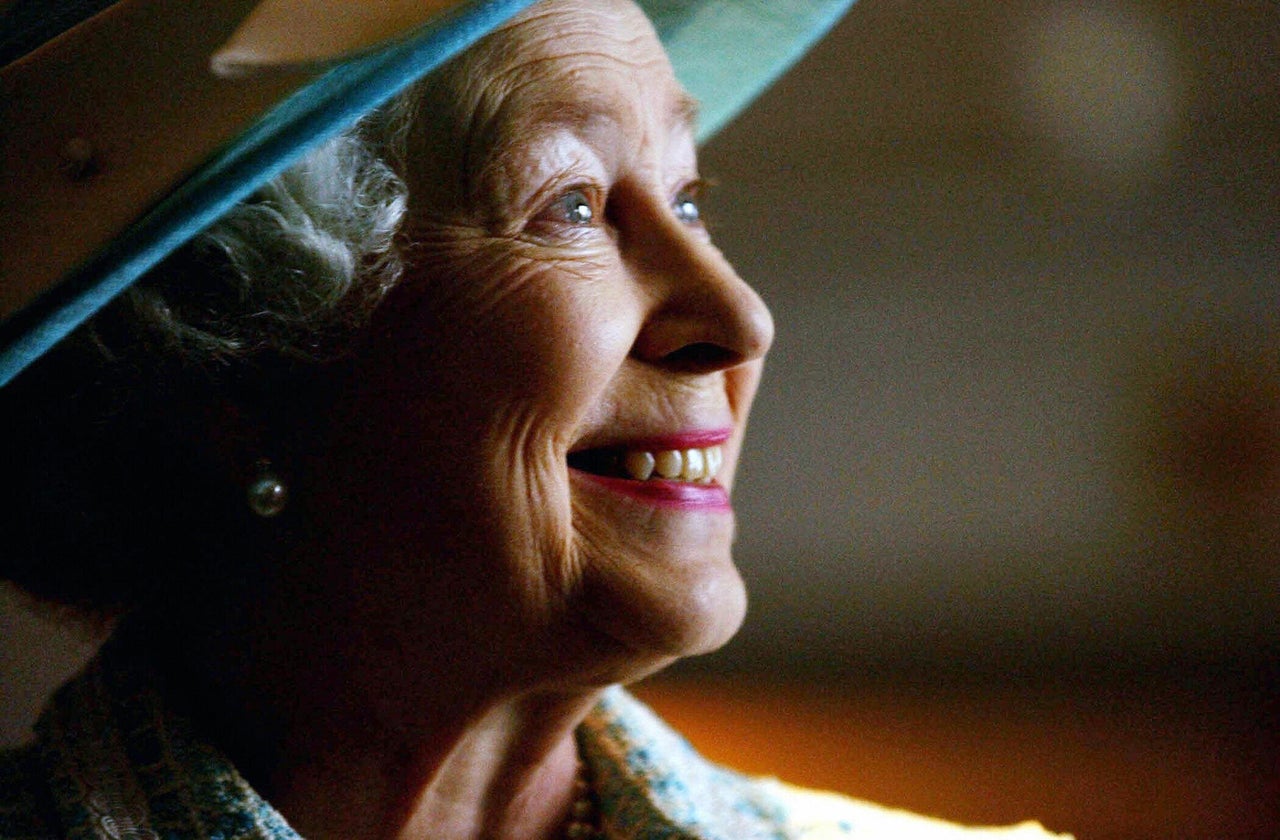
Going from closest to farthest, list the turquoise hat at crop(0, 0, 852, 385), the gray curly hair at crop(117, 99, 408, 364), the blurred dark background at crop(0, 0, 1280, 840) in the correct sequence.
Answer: the turquoise hat at crop(0, 0, 852, 385), the gray curly hair at crop(117, 99, 408, 364), the blurred dark background at crop(0, 0, 1280, 840)

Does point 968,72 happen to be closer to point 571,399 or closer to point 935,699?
point 935,699

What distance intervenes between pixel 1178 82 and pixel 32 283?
7.27 ft

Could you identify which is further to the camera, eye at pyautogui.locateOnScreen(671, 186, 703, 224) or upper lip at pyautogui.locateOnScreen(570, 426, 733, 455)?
eye at pyautogui.locateOnScreen(671, 186, 703, 224)

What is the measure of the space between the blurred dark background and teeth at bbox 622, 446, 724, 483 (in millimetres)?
1265

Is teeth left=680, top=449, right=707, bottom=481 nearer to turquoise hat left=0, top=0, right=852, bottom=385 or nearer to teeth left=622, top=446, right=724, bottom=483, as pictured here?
teeth left=622, top=446, right=724, bottom=483

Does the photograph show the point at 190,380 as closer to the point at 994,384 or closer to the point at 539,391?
the point at 539,391

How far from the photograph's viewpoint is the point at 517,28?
35.9 inches

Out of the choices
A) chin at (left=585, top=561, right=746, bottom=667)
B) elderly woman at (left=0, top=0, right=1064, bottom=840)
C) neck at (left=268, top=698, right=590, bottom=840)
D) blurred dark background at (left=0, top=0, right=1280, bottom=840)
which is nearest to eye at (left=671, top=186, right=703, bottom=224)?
elderly woman at (left=0, top=0, right=1064, bottom=840)

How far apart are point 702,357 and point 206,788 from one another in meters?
0.52

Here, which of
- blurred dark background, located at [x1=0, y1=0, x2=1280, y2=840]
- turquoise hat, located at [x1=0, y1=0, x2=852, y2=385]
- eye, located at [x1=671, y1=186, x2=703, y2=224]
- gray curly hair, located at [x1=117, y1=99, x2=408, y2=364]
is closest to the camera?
turquoise hat, located at [x1=0, y1=0, x2=852, y2=385]

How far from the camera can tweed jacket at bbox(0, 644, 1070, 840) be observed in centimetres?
91

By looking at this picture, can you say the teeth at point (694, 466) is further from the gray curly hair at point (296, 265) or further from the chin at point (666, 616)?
the gray curly hair at point (296, 265)

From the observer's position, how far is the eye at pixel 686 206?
106 centimetres

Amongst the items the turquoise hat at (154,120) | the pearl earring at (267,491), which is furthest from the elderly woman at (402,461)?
the turquoise hat at (154,120)
